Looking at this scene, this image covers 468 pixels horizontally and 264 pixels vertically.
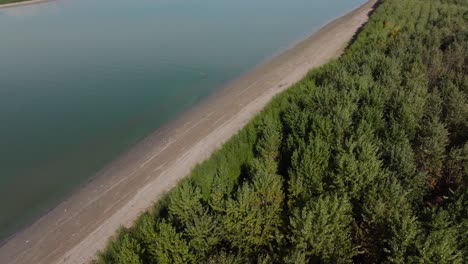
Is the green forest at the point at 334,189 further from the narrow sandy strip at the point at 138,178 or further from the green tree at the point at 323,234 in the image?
the narrow sandy strip at the point at 138,178

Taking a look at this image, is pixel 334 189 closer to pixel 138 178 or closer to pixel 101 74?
pixel 138 178

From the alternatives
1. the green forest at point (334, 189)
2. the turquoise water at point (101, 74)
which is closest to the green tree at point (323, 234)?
the green forest at point (334, 189)

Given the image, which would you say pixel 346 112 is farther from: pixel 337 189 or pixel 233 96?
pixel 233 96

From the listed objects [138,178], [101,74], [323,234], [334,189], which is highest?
[101,74]

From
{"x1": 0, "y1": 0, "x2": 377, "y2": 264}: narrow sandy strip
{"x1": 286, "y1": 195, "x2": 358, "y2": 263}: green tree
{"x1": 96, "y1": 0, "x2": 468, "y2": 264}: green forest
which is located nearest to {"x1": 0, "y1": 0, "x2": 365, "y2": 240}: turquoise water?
{"x1": 0, "y1": 0, "x2": 377, "y2": 264}: narrow sandy strip

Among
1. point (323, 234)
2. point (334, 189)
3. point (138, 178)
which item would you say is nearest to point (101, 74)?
point (138, 178)

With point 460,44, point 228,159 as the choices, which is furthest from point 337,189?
point 460,44
